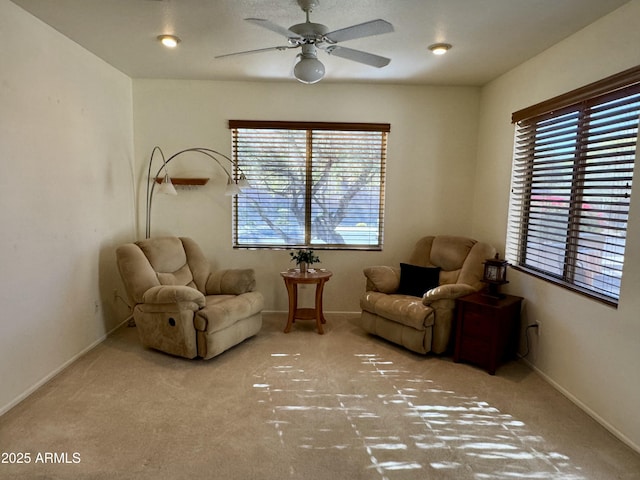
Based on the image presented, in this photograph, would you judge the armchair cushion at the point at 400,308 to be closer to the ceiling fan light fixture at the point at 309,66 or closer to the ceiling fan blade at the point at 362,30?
the ceiling fan light fixture at the point at 309,66

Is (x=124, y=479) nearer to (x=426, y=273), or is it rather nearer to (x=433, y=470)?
(x=433, y=470)

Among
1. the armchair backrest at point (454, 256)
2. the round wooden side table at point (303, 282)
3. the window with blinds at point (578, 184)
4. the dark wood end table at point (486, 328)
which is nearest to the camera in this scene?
the window with blinds at point (578, 184)

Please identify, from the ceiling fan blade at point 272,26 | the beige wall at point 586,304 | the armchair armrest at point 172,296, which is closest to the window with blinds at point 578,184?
the beige wall at point 586,304

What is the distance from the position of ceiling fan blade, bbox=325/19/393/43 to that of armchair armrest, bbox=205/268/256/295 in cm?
238

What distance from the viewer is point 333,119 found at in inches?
172

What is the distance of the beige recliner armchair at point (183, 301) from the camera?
3191 mm

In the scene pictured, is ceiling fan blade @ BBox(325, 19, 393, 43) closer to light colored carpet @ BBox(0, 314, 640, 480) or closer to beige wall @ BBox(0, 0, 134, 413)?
beige wall @ BBox(0, 0, 134, 413)

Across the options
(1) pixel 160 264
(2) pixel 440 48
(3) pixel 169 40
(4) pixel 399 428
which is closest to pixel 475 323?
(4) pixel 399 428

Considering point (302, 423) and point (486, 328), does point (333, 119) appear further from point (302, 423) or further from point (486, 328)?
point (302, 423)

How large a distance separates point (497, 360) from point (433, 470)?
1415mm

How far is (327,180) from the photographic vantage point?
175 inches

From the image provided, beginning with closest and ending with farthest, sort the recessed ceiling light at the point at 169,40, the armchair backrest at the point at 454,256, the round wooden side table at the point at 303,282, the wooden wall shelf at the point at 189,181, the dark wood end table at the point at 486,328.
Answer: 1. the recessed ceiling light at the point at 169,40
2. the dark wood end table at the point at 486,328
3. the armchair backrest at the point at 454,256
4. the round wooden side table at the point at 303,282
5. the wooden wall shelf at the point at 189,181

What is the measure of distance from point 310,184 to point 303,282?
4.01 ft

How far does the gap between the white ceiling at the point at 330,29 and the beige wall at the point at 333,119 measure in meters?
0.45
